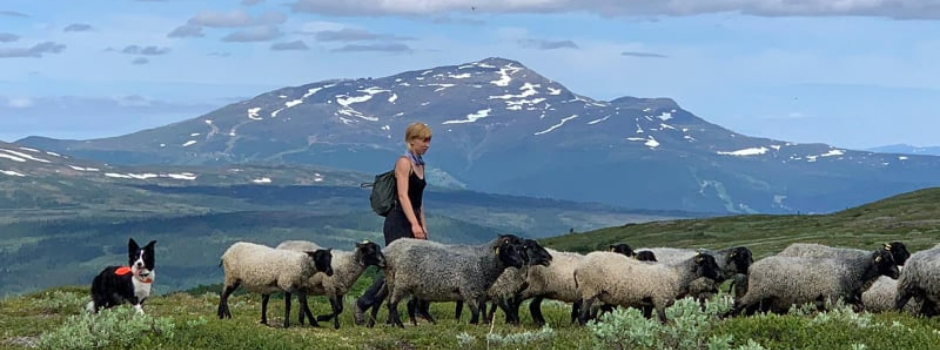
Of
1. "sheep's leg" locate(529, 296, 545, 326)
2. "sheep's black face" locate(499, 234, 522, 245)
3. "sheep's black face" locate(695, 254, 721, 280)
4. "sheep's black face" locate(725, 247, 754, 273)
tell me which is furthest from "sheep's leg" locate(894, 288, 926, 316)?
"sheep's black face" locate(499, 234, 522, 245)

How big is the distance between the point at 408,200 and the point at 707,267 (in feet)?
19.7

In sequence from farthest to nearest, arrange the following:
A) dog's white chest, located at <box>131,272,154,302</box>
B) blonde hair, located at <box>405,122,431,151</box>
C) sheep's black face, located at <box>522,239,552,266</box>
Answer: sheep's black face, located at <box>522,239,552,266</box> < dog's white chest, located at <box>131,272,154,302</box> < blonde hair, located at <box>405,122,431,151</box>

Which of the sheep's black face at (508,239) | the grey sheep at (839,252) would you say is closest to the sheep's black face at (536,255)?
the sheep's black face at (508,239)

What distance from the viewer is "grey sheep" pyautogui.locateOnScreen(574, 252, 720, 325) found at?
22.9m

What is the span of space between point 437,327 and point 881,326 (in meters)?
7.94

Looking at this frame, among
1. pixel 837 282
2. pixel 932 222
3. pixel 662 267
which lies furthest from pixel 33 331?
pixel 932 222

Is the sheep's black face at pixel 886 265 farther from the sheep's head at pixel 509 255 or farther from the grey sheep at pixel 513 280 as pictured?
the sheep's head at pixel 509 255

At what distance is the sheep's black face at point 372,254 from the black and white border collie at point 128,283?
3989 mm

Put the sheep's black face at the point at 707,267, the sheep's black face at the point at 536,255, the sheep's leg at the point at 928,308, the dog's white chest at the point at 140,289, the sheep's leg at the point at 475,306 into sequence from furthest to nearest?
the sheep's black face at the point at 536,255
the sheep's black face at the point at 707,267
the sheep's leg at the point at 475,306
the dog's white chest at the point at 140,289
the sheep's leg at the point at 928,308

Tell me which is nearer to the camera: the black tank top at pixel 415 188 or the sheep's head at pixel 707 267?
the black tank top at pixel 415 188

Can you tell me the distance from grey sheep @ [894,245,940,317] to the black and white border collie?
1373 centimetres

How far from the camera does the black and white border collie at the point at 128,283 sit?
21.9 metres

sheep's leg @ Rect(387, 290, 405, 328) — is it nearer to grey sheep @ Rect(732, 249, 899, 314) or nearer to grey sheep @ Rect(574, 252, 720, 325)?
grey sheep @ Rect(574, 252, 720, 325)

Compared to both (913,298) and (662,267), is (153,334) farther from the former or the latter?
(913,298)
